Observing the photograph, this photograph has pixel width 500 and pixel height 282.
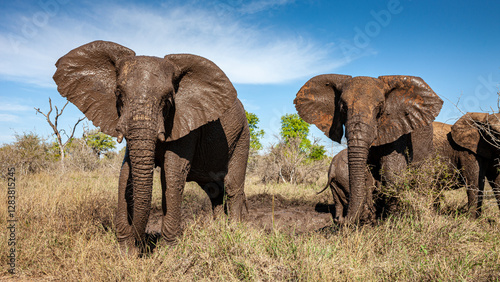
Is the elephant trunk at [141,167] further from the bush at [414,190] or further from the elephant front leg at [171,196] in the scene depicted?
the bush at [414,190]

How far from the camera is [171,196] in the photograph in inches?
165

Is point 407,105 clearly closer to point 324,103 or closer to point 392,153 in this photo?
point 392,153

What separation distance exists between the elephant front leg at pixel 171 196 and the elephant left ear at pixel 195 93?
0.34 m

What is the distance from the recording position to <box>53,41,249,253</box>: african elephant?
3.65 metres

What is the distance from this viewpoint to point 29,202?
18.3 ft

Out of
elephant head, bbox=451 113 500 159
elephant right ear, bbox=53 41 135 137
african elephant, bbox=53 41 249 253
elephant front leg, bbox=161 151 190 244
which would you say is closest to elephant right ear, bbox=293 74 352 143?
african elephant, bbox=53 41 249 253

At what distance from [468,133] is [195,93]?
6061 millimetres

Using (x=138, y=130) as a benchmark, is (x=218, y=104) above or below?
above

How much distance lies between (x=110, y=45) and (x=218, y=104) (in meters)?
1.51

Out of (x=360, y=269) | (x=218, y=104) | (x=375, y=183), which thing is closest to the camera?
(x=360, y=269)

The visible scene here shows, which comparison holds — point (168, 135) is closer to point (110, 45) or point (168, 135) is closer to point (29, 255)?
point (110, 45)

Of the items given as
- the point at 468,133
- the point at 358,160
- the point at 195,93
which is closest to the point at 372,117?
the point at 358,160

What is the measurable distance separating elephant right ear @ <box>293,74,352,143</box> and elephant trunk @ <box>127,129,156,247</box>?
3586 millimetres

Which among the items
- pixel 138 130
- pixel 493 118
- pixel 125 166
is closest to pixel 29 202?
pixel 125 166
